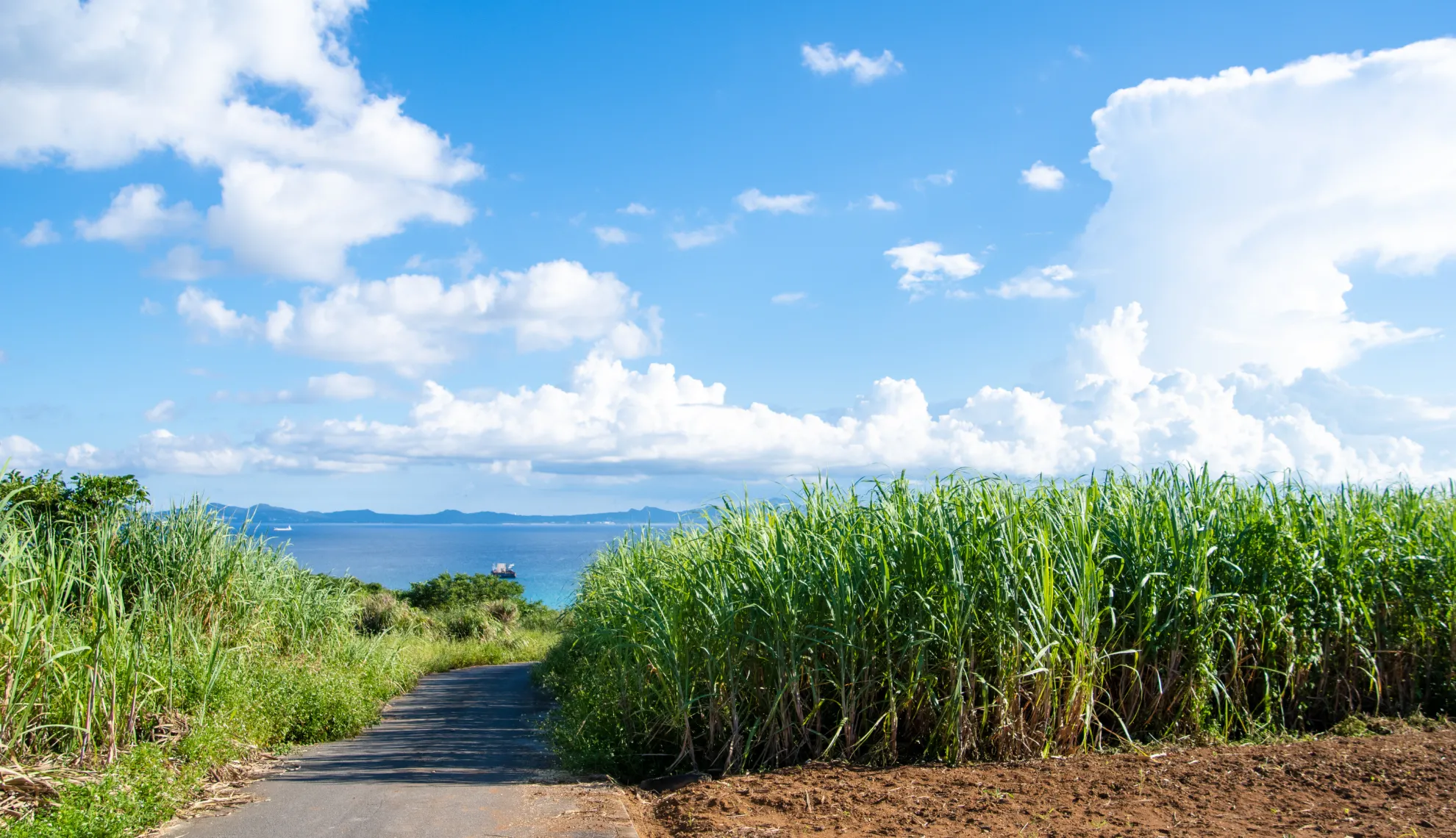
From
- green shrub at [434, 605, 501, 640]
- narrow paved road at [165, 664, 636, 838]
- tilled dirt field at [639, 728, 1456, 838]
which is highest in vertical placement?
tilled dirt field at [639, 728, 1456, 838]

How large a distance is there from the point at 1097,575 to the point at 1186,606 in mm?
782

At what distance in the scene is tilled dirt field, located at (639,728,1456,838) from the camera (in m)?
4.63

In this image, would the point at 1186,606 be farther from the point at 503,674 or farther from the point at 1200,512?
the point at 503,674

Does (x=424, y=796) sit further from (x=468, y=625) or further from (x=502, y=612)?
(x=502, y=612)

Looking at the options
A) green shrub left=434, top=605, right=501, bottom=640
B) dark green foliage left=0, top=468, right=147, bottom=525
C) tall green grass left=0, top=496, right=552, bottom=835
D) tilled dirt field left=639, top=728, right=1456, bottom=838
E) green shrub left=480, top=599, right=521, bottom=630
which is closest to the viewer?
tilled dirt field left=639, top=728, right=1456, bottom=838

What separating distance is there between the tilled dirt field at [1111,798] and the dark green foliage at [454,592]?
1062 inches

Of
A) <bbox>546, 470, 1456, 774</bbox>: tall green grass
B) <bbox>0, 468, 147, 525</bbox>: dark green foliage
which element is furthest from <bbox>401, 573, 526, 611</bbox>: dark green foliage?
<bbox>546, 470, 1456, 774</bbox>: tall green grass

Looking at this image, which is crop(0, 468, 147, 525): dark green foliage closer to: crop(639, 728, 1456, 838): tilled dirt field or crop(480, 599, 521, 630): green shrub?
crop(639, 728, 1456, 838): tilled dirt field

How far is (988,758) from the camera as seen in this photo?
5.77 m

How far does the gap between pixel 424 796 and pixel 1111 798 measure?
406cm

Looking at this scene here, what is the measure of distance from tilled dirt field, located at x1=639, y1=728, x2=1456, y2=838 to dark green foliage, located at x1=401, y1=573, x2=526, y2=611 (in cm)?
2699

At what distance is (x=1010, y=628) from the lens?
5.66 meters

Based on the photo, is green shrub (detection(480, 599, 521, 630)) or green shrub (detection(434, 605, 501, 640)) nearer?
green shrub (detection(434, 605, 501, 640))

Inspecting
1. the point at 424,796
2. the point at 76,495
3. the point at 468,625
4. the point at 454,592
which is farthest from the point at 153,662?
the point at 454,592
